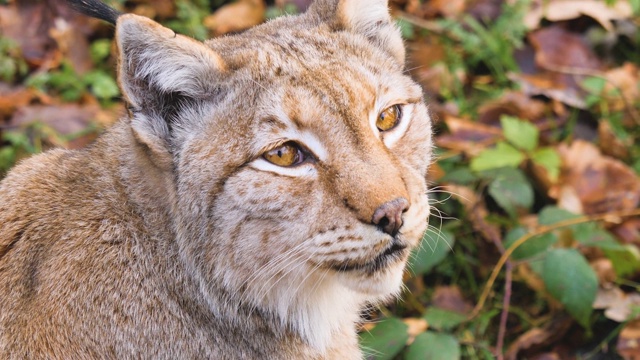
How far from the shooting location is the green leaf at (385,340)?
4.61m

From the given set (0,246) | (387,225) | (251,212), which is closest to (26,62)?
(0,246)

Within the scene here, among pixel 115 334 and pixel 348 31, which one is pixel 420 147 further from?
pixel 115 334

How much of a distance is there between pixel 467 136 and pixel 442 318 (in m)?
1.96

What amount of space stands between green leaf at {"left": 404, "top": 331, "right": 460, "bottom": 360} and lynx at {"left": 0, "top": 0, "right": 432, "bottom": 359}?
75 centimetres

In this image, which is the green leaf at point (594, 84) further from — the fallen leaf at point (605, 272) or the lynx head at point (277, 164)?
the lynx head at point (277, 164)

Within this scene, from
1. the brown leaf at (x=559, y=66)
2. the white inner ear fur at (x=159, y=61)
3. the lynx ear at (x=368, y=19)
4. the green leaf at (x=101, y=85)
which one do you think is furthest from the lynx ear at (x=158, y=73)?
the brown leaf at (x=559, y=66)

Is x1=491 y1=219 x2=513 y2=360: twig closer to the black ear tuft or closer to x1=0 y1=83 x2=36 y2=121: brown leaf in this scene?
the black ear tuft

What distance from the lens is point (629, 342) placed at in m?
4.91

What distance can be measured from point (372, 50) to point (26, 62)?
4194 mm

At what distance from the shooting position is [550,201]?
5.98 metres

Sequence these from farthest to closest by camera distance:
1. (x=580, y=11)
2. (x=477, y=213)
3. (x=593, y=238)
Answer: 1. (x=580, y=11)
2. (x=477, y=213)
3. (x=593, y=238)

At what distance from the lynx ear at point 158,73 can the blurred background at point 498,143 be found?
0.88 meters

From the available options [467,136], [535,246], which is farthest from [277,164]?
[467,136]

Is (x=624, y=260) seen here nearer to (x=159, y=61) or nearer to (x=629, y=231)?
(x=629, y=231)
